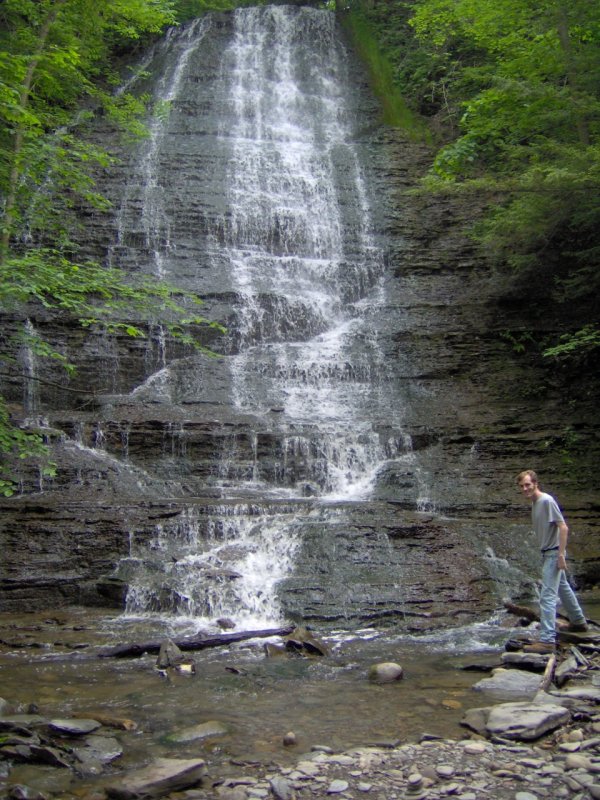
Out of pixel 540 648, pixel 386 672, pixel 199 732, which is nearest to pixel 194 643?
pixel 386 672

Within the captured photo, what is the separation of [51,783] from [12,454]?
9039 mm

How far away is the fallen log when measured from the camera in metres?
7.80

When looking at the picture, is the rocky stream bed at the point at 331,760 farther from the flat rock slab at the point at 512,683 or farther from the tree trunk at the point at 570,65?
the tree trunk at the point at 570,65

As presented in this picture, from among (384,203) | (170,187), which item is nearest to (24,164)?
(170,187)

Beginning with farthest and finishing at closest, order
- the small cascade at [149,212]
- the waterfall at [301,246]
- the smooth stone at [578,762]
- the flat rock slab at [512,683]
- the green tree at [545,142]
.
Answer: the small cascade at [149,212] → the waterfall at [301,246] → the green tree at [545,142] → the flat rock slab at [512,683] → the smooth stone at [578,762]

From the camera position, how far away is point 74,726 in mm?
5375

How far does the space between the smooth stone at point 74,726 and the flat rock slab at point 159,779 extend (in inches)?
31.6

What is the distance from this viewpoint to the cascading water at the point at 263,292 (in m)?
10.8

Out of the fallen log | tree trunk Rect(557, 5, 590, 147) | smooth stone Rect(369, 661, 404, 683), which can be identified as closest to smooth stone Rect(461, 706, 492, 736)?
smooth stone Rect(369, 661, 404, 683)

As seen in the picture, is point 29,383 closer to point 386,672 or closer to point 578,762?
point 386,672

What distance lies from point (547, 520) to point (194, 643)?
398 cm

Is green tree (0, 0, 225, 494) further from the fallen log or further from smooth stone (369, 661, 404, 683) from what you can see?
smooth stone (369, 661, 404, 683)

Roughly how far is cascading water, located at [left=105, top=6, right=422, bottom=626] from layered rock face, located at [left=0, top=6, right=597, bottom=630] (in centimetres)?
6

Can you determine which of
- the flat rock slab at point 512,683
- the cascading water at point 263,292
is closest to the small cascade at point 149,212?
the cascading water at point 263,292
